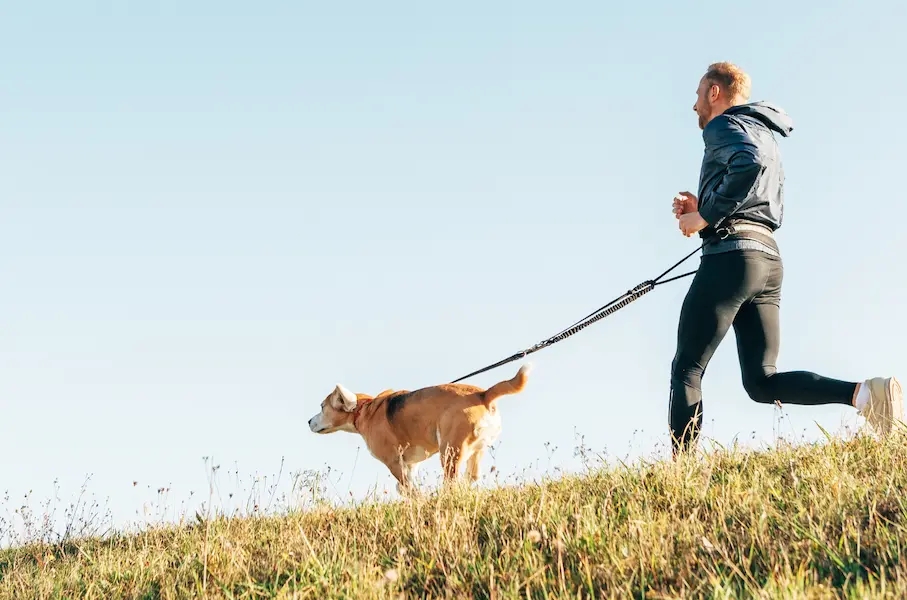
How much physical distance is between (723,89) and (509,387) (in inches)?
110

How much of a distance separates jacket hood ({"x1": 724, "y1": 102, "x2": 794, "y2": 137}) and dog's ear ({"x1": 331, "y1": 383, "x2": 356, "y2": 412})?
14.6 ft

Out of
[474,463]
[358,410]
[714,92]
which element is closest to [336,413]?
[358,410]

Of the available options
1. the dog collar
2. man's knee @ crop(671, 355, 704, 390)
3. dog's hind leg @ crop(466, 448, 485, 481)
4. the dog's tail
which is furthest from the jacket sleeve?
the dog collar

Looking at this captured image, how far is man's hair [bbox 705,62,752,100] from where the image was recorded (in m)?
5.46

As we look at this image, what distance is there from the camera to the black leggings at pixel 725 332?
5109mm

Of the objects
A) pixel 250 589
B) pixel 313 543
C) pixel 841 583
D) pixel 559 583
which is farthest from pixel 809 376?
pixel 250 589

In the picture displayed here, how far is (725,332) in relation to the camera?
5.19m

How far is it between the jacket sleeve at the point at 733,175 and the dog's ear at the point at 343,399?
4.19 metres

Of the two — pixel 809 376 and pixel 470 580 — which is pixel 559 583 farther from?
pixel 809 376

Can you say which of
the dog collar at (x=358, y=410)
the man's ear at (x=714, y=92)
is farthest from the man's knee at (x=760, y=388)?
the dog collar at (x=358, y=410)

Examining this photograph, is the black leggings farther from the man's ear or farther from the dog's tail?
the dog's tail

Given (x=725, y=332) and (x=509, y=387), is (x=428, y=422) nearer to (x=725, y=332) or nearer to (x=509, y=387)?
(x=509, y=387)

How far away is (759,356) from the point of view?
17.9 feet

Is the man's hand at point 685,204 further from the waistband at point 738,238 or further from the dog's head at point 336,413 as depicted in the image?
the dog's head at point 336,413
